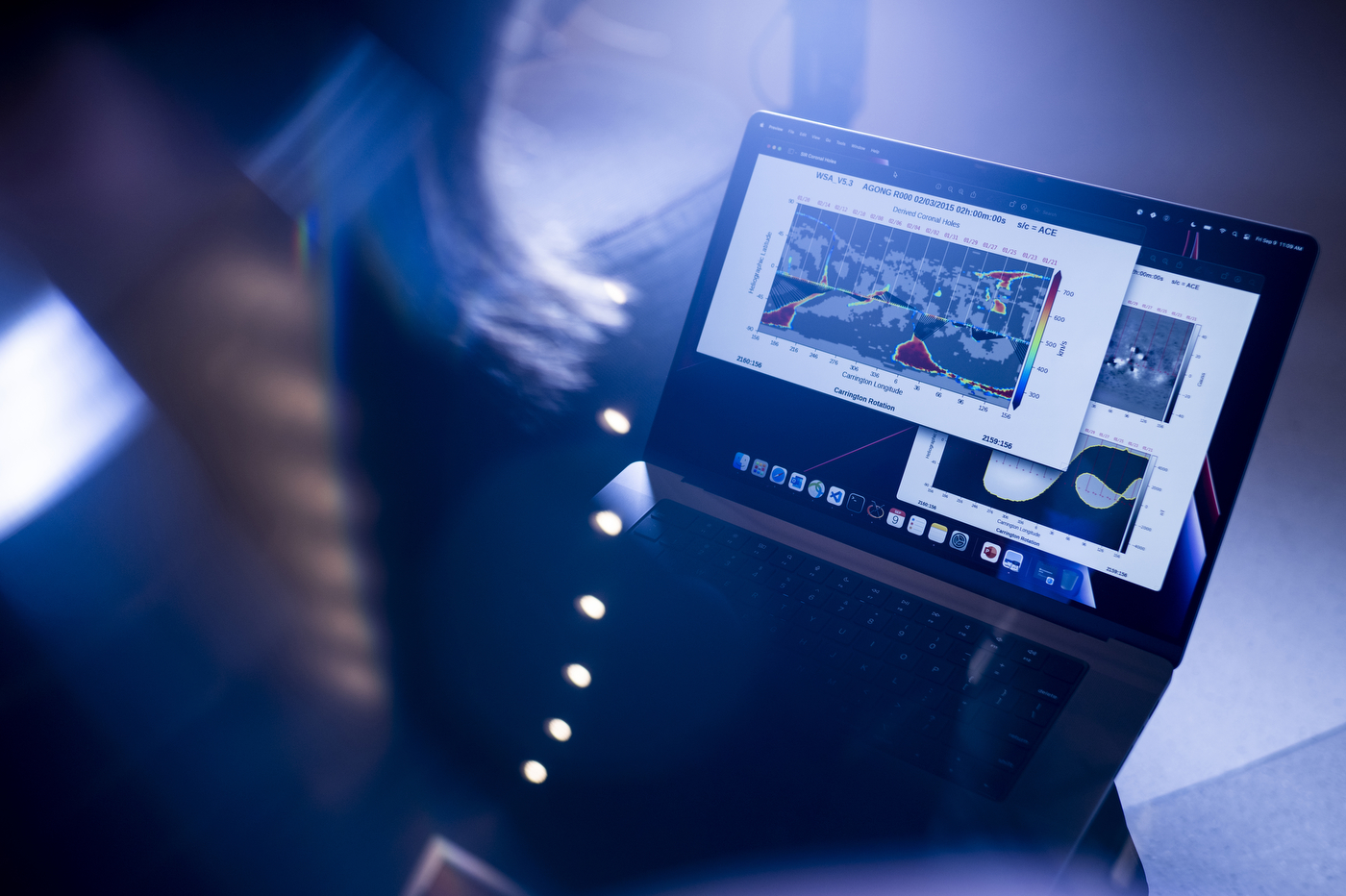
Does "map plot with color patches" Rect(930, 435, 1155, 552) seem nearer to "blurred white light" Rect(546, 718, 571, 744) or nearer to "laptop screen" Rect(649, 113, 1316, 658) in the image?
"laptop screen" Rect(649, 113, 1316, 658)

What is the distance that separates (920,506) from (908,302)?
18 cm

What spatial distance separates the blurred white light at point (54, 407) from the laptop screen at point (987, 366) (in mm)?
Answer: 592

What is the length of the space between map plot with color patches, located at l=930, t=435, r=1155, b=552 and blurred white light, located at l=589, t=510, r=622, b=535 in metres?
0.29

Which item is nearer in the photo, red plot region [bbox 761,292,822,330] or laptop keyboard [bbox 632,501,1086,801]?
laptop keyboard [bbox 632,501,1086,801]

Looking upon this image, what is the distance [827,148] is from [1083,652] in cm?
48

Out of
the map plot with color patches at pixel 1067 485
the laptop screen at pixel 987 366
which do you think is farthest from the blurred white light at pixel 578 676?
the map plot with color patches at pixel 1067 485

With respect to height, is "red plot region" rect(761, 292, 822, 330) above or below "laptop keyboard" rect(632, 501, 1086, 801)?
above

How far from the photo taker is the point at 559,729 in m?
0.53

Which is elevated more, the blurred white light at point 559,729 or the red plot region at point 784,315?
the red plot region at point 784,315

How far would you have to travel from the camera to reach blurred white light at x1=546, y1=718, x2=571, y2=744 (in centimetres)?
52

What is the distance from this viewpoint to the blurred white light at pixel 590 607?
608mm

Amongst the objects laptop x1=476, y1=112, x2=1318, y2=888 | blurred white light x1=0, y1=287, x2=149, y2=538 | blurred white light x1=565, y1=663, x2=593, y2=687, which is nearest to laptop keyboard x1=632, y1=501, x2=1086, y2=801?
laptop x1=476, y1=112, x2=1318, y2=888

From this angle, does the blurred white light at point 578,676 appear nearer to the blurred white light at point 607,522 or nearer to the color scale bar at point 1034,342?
the blurred white light at point 607,522

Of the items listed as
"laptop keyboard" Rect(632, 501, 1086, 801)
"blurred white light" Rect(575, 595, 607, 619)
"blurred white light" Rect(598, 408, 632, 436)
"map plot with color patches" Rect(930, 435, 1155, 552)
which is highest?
"map plot with color patches" Rect(930, 435, 1155, 552)
